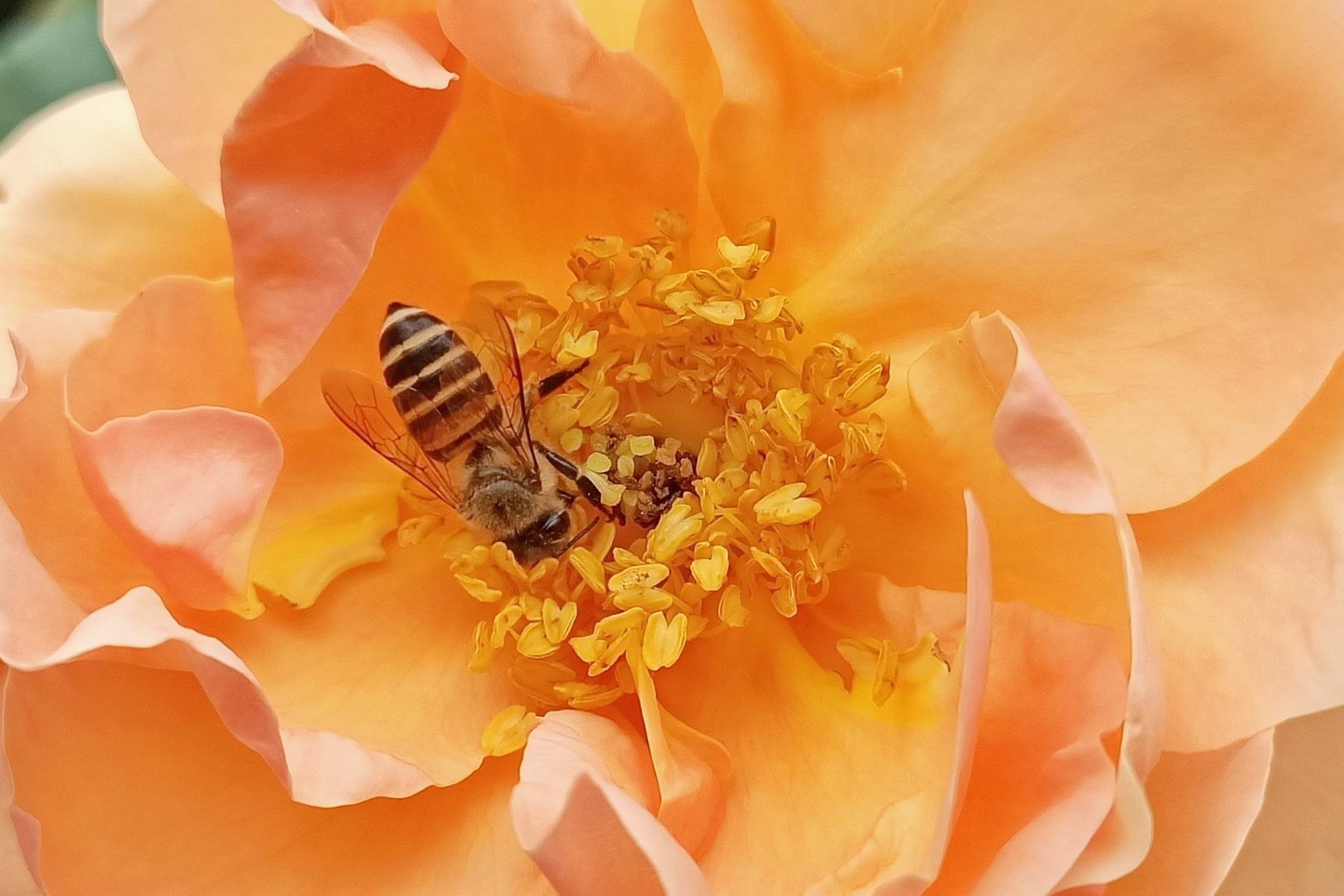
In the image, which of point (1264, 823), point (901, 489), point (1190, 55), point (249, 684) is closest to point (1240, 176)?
point (1190, 55)

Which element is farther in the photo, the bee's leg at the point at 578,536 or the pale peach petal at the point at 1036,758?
the bee's leg at the point at 578,536

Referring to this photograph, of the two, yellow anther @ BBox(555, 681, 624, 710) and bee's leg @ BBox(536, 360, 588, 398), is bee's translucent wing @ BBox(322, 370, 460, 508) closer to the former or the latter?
bee's leg @ BBox(536, 360, 588, 398)

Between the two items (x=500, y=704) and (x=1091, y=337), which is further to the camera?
(x=500, y=704)

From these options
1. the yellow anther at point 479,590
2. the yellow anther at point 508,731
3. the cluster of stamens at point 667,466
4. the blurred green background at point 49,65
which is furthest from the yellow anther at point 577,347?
the blurred green background at point 49,65

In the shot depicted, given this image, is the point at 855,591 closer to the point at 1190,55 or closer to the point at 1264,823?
the point at 1264,823

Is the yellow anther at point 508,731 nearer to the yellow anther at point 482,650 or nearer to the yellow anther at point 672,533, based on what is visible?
the yellow anther at point 482,650

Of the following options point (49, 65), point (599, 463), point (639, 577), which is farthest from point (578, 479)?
point (49, 65)
